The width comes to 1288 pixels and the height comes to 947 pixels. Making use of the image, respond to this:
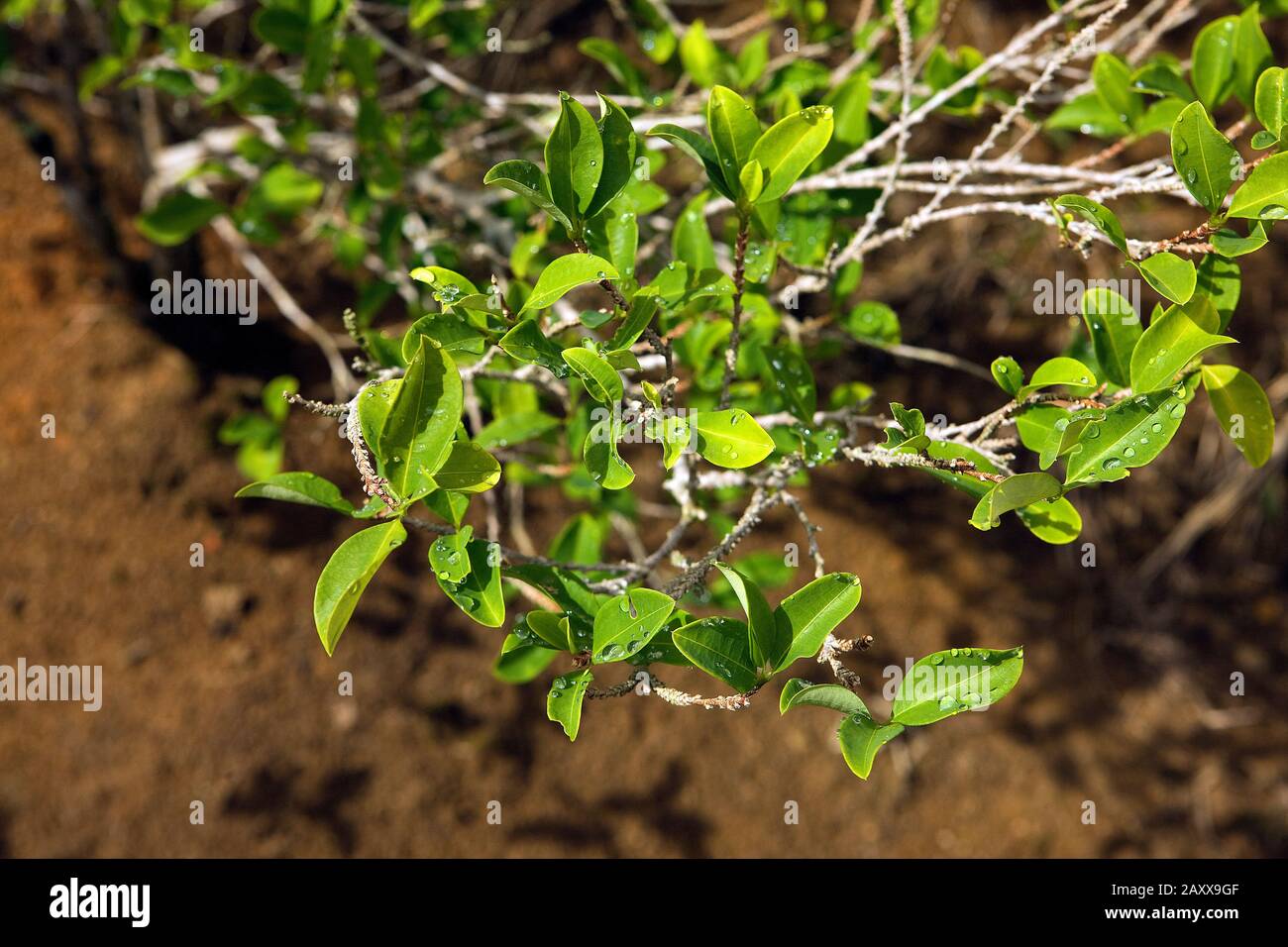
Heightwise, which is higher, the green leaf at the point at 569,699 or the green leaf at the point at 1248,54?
the green leaf at the point at 1248,54

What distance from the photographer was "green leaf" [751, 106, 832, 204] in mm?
1082

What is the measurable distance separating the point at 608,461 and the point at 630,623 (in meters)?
0.20

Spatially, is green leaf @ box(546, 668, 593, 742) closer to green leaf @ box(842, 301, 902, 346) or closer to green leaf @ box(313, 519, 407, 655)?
green leaf @ box(313, 519, 407, 655)

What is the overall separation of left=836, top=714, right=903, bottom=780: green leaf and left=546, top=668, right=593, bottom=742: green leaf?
11.8 inches

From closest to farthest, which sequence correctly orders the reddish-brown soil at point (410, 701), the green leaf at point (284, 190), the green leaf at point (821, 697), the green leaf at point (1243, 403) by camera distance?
the green leaf at point (821, 697)
the green leaf at point (1243, 403)
the green leaf at point (284, 190)
the reddish-brown soil at point (410, 701)

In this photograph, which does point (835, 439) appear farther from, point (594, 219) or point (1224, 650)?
point (1224, 650)

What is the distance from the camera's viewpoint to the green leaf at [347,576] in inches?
40.3

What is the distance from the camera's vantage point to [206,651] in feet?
9.07

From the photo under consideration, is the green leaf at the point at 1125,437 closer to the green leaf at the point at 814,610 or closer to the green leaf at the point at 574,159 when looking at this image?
the green leaf at the point at 814,610

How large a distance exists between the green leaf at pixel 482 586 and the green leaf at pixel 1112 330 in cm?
86

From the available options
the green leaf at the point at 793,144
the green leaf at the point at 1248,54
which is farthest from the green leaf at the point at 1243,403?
A: the green leaf at the point at 793,144

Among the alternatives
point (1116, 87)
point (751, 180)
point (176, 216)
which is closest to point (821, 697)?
point (751, 180)

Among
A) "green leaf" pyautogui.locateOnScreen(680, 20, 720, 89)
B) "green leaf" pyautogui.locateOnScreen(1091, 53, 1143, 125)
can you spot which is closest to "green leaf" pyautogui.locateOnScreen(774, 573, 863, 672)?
"green leaf" pyautogui.locateOnScreen(1091, 53, 1143, 125)

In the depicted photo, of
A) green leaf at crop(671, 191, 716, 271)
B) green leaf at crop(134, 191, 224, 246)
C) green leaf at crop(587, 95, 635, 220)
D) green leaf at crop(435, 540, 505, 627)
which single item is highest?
green leaf at crop(134, 191, 224, 246)
